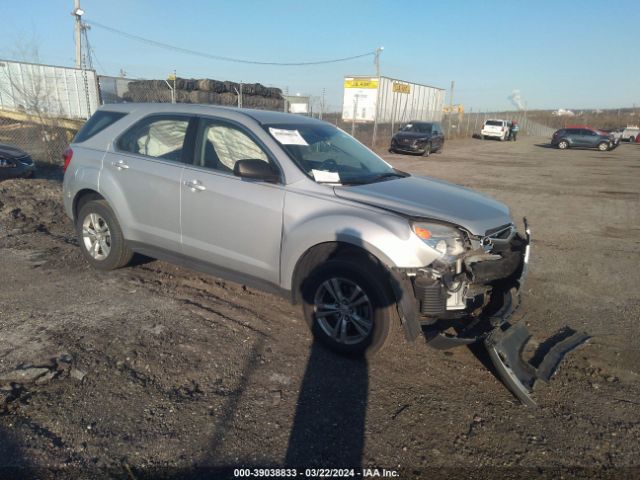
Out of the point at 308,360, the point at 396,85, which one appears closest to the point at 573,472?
the point at 308,360

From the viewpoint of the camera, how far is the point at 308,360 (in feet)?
11.5

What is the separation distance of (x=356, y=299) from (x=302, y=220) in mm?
729

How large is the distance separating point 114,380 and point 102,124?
9.77 feet

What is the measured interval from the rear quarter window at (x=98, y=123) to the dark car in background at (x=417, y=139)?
743 inches

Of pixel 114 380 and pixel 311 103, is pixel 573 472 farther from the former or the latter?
pixel 311 103

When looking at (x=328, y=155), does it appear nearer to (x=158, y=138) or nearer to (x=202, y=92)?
(x=158, y=138)

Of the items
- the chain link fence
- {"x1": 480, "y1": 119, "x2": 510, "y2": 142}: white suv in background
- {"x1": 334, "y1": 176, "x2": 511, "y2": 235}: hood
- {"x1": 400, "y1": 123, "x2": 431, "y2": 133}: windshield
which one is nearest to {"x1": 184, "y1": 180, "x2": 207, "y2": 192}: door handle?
{"x1": 334, "y1": 176, "x2": 511, "y2": 235}: hood

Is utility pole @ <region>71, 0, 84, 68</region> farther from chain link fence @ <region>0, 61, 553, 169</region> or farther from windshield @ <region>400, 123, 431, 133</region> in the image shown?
windshield @ <region>400, 123, 431, 133</region>

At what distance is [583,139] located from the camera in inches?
1329

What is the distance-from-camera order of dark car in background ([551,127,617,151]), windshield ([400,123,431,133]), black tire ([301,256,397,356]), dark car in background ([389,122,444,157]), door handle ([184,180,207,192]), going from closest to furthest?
black tire ([301,256,397,356]), door handle ([184,180,207,192]), dark car in background ([389,122,444,157]), windshield ([400,123,431,133]), dark car in background ([551,127,617,151])

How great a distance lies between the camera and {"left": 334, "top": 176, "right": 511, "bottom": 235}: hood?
341 centimetres

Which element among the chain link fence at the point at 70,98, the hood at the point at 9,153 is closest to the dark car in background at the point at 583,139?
the chain link fence at the point at 70,98

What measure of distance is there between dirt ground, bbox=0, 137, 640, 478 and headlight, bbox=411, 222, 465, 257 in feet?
3.04

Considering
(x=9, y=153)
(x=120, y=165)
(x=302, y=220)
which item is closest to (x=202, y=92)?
(x=9, y=153)
